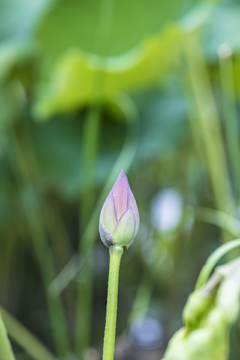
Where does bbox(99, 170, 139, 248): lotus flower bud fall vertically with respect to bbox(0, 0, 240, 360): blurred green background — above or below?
below

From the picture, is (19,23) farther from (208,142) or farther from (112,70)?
(208,142)

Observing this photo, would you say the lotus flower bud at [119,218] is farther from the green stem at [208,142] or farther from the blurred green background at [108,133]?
the green stem at [208,142]

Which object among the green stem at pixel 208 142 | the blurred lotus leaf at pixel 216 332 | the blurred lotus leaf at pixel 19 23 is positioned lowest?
the blurred lotus leaf at pixel 216 332

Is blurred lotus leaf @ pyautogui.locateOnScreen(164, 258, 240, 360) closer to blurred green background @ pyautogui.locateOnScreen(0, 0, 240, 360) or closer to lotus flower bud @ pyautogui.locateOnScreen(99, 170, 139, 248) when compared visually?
lotus flower bud @ pyautogui.locateOnScreen(99, 170, 139, 248)

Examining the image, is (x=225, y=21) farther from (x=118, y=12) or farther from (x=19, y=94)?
(x=19, y=94)

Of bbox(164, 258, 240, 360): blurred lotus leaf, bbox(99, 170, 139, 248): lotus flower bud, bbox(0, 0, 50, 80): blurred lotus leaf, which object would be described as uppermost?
bbox(0, 0, 50, 80): blurred lotus leaf

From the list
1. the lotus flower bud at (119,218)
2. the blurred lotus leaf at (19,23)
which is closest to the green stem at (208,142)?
the blurred lotus leaf at (19,23)

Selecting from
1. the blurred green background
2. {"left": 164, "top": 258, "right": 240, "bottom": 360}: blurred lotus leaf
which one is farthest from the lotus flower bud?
→ the blurred green background

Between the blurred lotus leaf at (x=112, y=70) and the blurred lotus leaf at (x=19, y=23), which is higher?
the blurred lotus leaf at (x=19, y=23)
